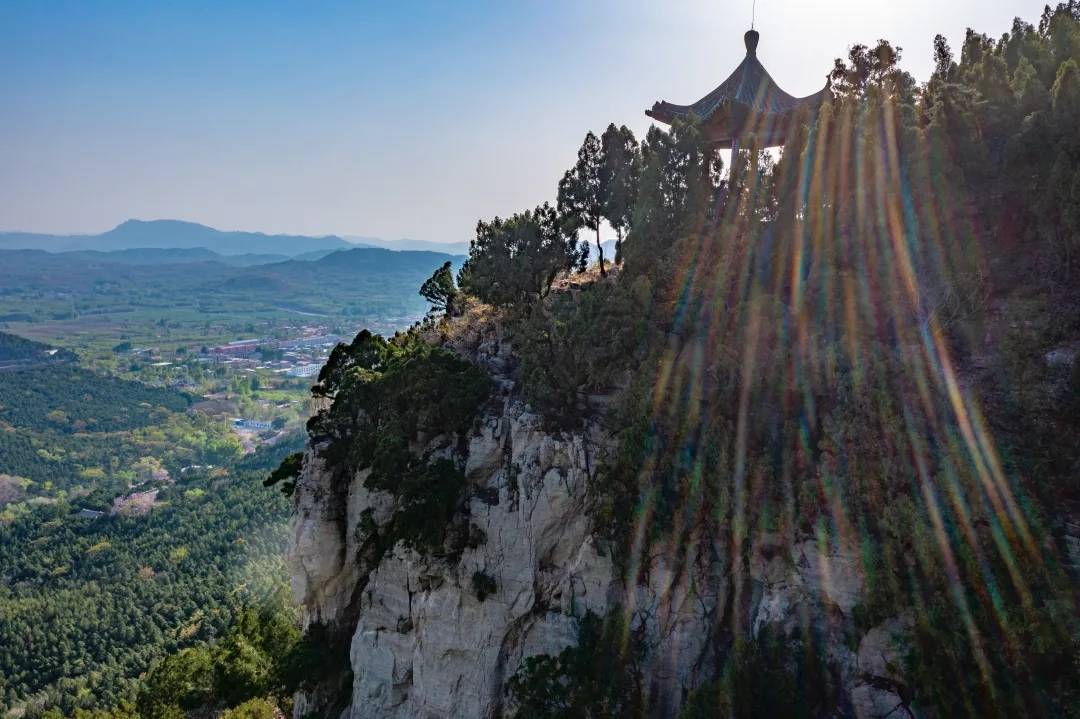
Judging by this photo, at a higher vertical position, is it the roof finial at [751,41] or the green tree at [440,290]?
the roof finial at [751,41]

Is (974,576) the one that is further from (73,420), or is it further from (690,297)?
(73,420)

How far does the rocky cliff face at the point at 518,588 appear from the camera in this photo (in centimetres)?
1489

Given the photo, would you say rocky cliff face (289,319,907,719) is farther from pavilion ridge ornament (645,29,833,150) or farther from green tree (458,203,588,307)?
pavilion ridge ornament (645,29,833,150)

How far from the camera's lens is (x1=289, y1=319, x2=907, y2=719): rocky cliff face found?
1489cm

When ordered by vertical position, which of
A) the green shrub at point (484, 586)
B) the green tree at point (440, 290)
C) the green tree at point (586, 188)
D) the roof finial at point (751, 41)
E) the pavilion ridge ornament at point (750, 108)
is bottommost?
the green shrub at point (484, 586)

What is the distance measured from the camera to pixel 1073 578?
488 inches

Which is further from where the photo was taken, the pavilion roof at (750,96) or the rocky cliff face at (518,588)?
the pavilion roof at (750,96)

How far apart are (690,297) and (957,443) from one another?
26.2 feet

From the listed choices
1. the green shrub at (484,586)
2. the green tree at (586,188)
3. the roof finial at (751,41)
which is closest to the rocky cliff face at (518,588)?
the green shrub at (484,586)

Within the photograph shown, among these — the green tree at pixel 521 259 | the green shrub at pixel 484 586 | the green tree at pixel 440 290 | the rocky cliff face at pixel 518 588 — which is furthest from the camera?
the green tree at pixel 440 290

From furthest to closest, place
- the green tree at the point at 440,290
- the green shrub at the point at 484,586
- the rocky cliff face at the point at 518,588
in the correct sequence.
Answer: the green tree at the point at 440,290, the green shrub at the point at 484,586, the rocky cliff face at the point at 518,588

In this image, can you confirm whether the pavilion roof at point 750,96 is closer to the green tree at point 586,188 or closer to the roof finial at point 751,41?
the roof finial at point 751,41

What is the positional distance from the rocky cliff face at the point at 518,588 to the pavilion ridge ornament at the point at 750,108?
1249 cm

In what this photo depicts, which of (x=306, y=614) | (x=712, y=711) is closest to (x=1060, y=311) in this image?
(x=712, y=711)
